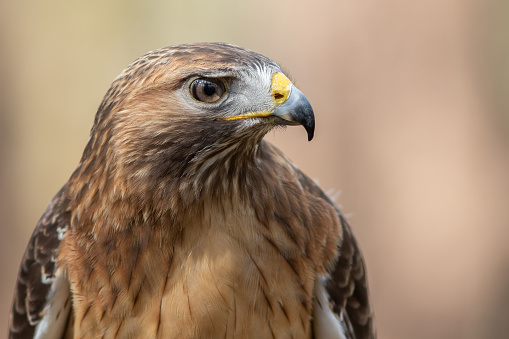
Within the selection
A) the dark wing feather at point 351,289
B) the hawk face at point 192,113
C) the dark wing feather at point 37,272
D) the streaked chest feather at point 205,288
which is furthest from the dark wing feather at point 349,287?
the dark wing feather at point 37,272

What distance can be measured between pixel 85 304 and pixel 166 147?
83 cm

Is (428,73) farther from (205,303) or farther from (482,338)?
(205,303)

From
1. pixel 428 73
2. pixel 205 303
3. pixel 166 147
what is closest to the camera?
pixel 166 147

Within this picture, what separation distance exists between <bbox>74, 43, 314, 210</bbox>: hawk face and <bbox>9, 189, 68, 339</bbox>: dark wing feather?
529mm

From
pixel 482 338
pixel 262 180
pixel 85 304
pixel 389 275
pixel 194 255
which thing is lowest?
pixel 482 338

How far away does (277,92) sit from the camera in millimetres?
2574

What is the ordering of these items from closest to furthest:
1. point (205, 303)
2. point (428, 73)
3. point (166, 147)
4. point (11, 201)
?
point (166, 147), point (205, 303), point (428, 73), point (11, 201)

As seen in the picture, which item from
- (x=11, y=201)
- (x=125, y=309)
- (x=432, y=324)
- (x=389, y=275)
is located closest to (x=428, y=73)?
(x=389, y=275)

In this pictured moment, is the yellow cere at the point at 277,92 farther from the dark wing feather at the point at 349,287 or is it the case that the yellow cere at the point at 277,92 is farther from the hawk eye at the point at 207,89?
the dark wing feather at the point at 349,287

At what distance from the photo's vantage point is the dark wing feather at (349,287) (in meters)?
3.27

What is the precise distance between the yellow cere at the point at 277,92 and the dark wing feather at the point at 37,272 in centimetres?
110

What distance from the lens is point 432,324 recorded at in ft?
20.3

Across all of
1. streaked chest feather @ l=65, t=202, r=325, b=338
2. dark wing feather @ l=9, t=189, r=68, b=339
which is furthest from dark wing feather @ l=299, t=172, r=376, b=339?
dark wing feather @ l=9, t=189, r=68, b=339

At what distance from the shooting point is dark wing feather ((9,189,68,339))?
10.3 feet
